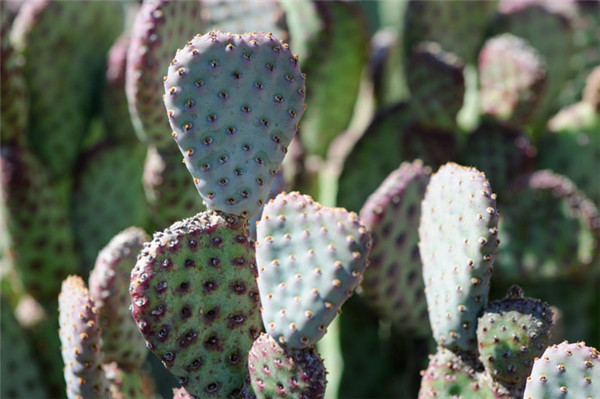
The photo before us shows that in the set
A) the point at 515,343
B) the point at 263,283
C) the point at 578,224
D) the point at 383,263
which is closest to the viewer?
the point at 263,283

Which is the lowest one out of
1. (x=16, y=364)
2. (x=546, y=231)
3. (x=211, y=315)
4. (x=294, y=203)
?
(x=16, y=364)

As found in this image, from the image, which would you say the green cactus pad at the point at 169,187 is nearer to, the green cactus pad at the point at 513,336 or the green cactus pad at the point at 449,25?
the green cactus pad at the point at 513,336

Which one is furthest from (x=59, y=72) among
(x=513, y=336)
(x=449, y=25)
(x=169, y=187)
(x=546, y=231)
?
(x=513, y=336)

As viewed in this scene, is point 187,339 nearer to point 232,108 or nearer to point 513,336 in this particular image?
point 232,108

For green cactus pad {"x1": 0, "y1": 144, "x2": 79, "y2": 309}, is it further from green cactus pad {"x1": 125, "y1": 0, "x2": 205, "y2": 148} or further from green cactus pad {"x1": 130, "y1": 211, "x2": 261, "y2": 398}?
green cactus pad {"x1": 130, "y1": 211, "x2": 261, "y2": 398}

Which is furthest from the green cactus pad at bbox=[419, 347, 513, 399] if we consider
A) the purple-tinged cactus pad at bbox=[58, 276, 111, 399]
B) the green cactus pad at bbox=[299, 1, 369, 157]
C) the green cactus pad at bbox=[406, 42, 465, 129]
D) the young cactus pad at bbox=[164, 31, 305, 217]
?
the green cactus pad at bbox=[299, 1, 369, 157]

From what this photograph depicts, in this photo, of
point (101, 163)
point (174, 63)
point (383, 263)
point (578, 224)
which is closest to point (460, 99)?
point (578, 224)

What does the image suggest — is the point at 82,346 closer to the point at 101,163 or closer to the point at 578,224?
the point at 101,163
